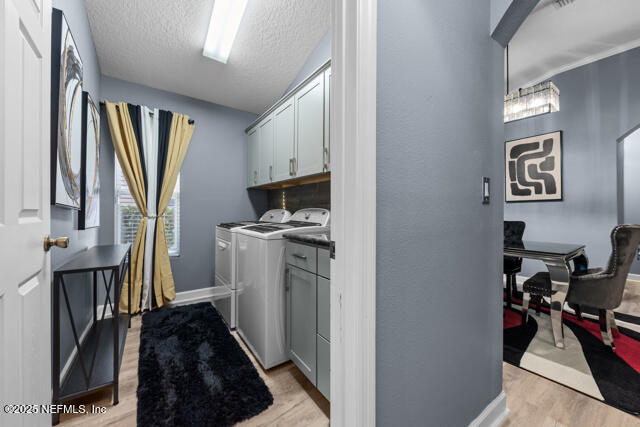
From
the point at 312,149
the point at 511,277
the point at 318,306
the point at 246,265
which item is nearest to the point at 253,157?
the point at 312,149

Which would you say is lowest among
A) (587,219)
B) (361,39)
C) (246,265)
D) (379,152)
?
(246,265)

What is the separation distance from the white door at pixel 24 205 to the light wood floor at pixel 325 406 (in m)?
0.67

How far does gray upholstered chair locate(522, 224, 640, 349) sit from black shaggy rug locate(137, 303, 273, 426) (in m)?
2.29

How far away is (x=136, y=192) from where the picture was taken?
8.75 ft

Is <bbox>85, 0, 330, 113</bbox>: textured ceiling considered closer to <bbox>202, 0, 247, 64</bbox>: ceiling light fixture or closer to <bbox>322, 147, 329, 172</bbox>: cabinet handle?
<bbox>202, 0, 247, 64</bbox>: ceiling light fixture

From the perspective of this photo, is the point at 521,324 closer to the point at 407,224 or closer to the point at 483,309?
the point at 483,309

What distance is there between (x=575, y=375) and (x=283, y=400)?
1865mm

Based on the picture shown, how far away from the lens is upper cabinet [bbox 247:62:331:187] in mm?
2061

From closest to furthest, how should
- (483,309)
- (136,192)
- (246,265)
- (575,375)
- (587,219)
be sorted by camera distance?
(483,309) → (575,375) → (246,265) → (136,192) → (587,219)

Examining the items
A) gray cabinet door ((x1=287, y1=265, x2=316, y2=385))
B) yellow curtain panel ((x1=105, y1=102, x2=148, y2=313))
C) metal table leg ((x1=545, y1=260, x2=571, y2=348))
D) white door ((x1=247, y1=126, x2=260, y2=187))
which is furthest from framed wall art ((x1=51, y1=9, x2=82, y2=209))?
metal table leg ((x1=545, y1=260, x2=571, y2=348))

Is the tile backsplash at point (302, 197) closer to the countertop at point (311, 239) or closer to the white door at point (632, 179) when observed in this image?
the countertop at point (311, 239)

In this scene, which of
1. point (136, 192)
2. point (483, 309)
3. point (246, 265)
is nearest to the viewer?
point (483, 309)

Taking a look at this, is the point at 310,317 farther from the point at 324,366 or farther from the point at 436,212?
the point at 436,212

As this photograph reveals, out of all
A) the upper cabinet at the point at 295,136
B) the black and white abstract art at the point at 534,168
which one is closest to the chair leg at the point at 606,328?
the black and white abstract art at the point at 534,168
